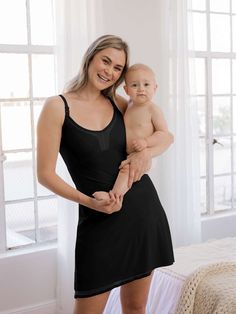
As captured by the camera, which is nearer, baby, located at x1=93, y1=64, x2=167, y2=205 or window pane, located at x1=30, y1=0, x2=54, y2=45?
baby, located at x1=93, y1=64, x2=167, y2=205

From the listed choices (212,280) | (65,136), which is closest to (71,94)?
(65,136)

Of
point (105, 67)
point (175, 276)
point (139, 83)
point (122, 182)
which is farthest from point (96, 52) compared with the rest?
point (175, 276)

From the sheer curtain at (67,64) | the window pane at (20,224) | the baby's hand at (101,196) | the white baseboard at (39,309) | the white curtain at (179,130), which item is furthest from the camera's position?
the white curtain at (179,130)

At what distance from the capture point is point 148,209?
1945 mm

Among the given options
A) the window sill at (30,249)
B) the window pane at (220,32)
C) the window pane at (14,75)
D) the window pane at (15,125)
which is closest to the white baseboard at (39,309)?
the window sill at (30,249)

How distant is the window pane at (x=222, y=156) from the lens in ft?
14.7

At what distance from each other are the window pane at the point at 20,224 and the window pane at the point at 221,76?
188 cm

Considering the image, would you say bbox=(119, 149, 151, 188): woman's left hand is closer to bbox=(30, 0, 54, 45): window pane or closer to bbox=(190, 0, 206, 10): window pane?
bbox=(30, 0, 54, 45): window pane

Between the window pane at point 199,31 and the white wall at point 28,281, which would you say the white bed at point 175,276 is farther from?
the window pane at point 199,31

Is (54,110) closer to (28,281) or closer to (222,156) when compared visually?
(28,281)

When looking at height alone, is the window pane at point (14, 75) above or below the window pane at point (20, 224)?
above

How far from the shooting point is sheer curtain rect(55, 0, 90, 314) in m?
3.19

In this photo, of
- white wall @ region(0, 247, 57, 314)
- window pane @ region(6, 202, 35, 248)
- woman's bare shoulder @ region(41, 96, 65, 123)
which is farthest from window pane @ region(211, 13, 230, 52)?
woman's bare shoulder @ region(41, 96, 65, 123)

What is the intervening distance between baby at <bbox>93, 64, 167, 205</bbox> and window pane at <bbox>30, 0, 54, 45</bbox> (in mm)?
1480
